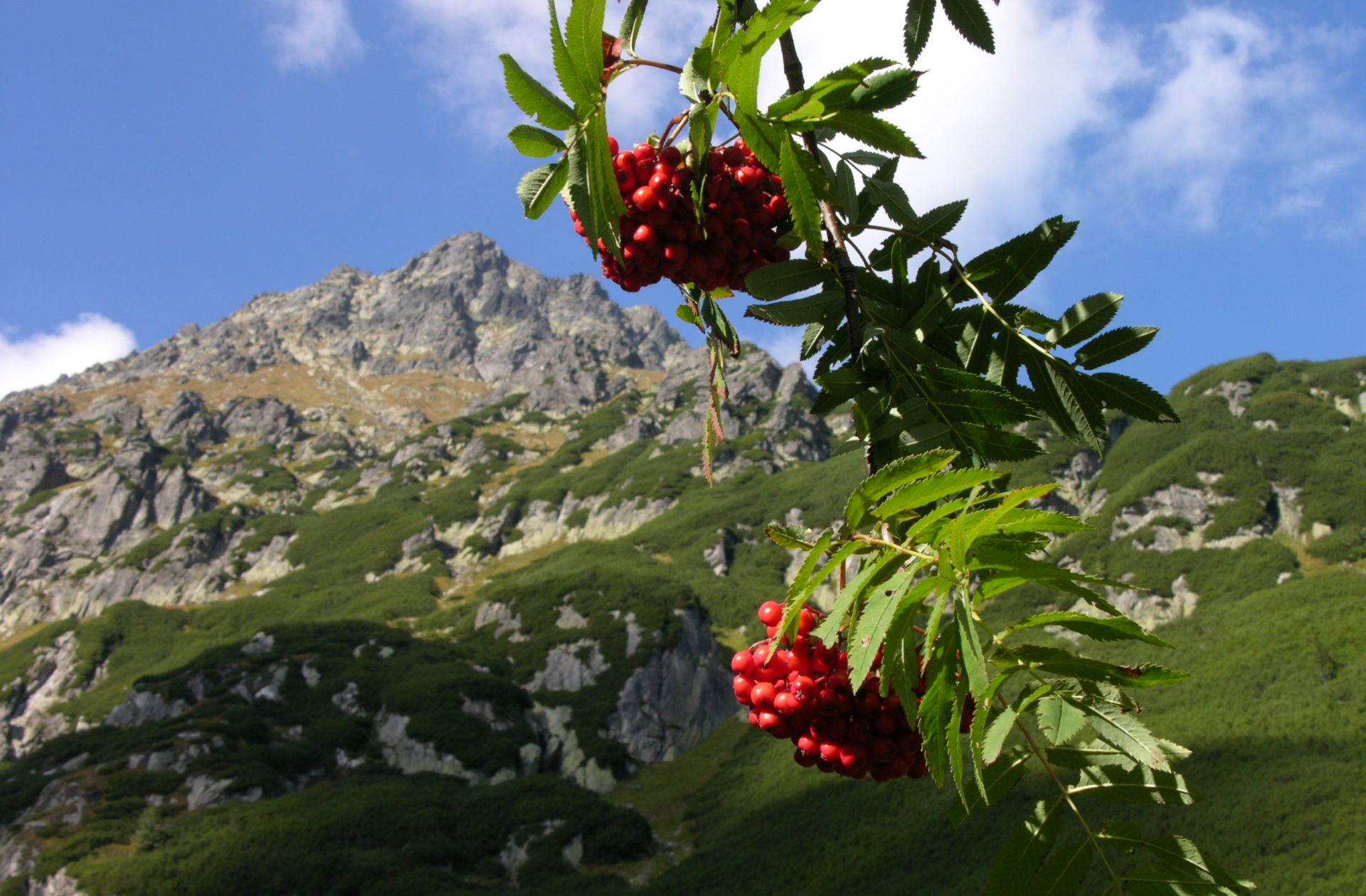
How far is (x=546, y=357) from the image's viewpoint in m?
130

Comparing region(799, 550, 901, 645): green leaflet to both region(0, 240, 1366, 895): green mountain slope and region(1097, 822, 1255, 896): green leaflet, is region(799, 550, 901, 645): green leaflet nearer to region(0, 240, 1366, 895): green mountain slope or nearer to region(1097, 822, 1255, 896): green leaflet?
region(1097, 822, 1255, 896): green leaflet

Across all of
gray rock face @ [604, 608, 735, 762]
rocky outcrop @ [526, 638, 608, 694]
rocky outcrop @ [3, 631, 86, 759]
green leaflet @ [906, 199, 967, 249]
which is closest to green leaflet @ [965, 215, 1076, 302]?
green leaflet @ [906, 199, 967, 249]

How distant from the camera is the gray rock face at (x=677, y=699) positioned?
41.7 metres

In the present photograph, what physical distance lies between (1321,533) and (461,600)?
52.9 meters

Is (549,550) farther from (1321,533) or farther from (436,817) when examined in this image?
(1321,533)

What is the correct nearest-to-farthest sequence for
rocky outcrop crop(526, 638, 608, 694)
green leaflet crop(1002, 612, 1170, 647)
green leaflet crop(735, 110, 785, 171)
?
green leaflet crop(1002, 612, 1170, 647), green leaflet crop(735, 110, 785, 171), rocky outcrop crop(526, 638, 608, 694)

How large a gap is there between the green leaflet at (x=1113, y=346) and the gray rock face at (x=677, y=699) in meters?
41.7

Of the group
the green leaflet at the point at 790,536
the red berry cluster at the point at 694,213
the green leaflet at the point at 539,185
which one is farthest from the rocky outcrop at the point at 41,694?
the green leaflet at the point at 790,536

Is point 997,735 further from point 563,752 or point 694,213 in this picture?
point 563,752

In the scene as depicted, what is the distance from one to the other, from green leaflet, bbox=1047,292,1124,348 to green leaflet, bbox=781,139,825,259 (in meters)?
0.57

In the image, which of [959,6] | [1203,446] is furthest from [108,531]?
[959,6]

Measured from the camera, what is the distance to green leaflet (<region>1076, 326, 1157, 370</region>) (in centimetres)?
155

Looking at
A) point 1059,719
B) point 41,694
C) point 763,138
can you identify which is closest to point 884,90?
point 763,138

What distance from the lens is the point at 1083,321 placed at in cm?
159
